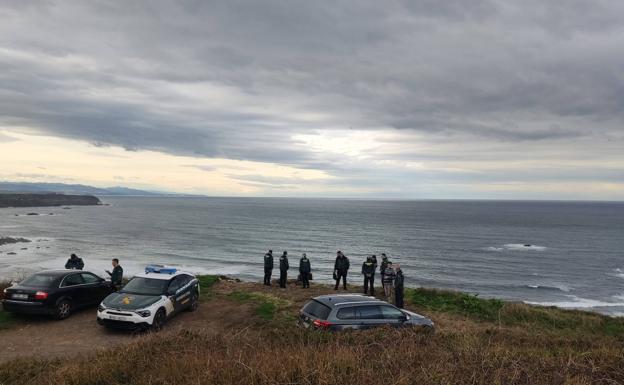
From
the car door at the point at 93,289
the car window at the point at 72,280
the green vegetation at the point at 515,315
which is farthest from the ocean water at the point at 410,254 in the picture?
the car window at the point at 72,280

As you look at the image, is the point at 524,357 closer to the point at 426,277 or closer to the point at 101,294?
the point at 101,294

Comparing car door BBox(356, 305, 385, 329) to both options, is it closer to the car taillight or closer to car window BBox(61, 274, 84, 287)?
the car taillight

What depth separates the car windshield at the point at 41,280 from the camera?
13141 mm

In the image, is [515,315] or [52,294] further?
[515,315]

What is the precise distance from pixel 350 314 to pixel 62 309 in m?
9.14

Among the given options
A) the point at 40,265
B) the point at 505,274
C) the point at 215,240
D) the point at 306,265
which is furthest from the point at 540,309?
the point at 215,240

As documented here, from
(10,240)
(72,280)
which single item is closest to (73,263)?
(72,280)

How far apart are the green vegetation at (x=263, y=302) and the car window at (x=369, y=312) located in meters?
4.18

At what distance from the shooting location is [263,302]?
54.1ft

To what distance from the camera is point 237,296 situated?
17.7 metres

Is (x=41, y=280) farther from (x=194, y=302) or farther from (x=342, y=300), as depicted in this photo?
(x=342, y=300)

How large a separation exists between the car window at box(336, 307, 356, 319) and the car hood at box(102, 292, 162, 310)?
5720mm

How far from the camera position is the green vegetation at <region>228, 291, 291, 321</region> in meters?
15.1

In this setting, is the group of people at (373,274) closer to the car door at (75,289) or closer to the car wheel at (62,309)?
the car door at (75,289)
